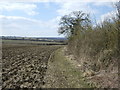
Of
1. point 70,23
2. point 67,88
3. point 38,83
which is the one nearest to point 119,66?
point 67,88

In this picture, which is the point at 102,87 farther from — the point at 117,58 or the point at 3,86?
the point at 3,86

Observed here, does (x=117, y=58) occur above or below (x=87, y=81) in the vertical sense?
above

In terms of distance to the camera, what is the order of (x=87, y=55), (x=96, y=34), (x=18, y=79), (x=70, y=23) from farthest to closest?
(x=70, y=23)
(x=87, y=55)
(x=96, y=34)
(x=18, y=79)

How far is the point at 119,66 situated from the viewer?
10.5 m

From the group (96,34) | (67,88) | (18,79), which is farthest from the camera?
(96,34)

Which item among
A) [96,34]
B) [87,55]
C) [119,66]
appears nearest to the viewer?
[119,66]

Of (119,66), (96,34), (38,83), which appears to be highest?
(96,34)

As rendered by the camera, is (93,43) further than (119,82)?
Yes

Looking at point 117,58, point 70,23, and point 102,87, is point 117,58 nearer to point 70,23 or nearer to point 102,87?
point 102,87

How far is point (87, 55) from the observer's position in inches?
683

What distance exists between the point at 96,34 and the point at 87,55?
223 cm

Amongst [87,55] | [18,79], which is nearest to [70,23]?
[87,55]

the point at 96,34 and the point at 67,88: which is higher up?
the point at 96,34

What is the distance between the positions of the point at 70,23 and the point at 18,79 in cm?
4831
